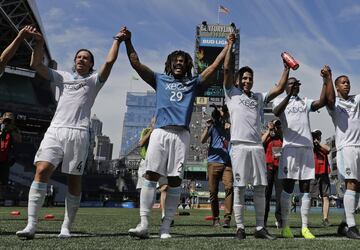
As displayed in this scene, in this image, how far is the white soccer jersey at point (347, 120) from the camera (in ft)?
18.4

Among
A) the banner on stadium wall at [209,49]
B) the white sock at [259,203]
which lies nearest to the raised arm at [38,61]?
the white sock at [259,203]

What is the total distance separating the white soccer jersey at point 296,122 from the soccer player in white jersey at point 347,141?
377 mm

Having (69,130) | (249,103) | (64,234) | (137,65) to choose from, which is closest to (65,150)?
(69,130)

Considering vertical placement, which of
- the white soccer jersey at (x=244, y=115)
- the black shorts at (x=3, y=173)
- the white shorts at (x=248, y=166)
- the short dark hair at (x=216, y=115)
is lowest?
the black shorts at (x=3, y=173)

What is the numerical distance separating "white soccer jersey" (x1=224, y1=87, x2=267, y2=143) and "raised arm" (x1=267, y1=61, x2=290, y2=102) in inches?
6.6

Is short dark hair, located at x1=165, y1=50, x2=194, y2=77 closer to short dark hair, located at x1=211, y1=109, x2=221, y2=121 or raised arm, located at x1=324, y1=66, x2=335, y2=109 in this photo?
raised arm, located at x1=324, y1=66, x2=335, y2=109

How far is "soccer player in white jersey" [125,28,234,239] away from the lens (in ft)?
15.6

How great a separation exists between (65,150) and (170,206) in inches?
55.2

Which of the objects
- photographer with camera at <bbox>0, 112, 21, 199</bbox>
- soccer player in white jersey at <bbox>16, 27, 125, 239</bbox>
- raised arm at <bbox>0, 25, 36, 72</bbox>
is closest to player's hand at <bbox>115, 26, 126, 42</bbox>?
soccer player in white jersey at <bbox>16, 27, 125, 239</bbox>

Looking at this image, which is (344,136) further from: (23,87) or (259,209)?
(23,87)

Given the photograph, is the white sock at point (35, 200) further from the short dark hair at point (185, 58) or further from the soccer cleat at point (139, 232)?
the short dark hair at point (185, 58)

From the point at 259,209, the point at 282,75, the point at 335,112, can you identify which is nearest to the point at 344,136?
the point at 335,112

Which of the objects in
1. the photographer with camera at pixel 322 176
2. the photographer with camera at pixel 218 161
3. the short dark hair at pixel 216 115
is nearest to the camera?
the photographer with camera at pixel 218 161

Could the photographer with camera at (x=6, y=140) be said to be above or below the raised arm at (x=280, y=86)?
below
